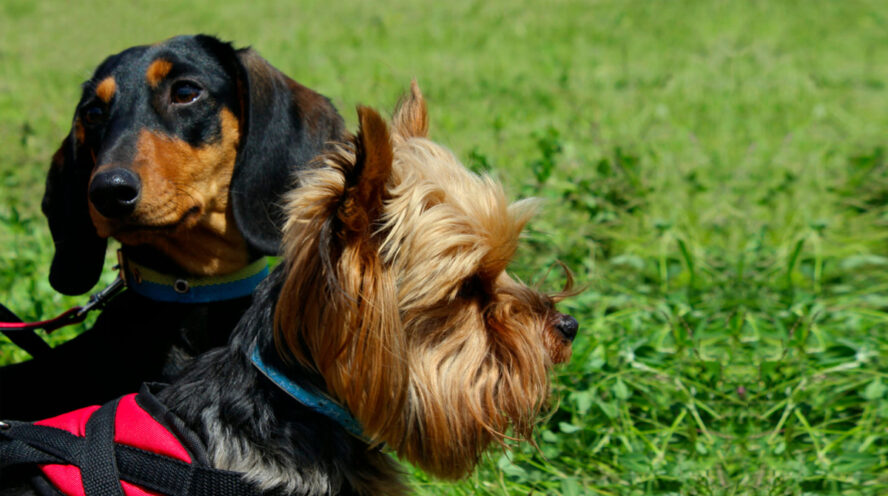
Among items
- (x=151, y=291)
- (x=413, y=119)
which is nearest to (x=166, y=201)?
(x=151, y=291)

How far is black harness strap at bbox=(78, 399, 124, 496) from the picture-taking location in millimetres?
2154

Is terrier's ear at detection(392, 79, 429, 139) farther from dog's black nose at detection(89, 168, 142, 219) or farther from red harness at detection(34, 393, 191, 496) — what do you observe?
red harness at detection(34, 393, 191, 496)

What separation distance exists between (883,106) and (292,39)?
777 cm

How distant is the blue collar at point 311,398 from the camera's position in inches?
93.9

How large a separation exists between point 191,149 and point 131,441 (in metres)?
1.43

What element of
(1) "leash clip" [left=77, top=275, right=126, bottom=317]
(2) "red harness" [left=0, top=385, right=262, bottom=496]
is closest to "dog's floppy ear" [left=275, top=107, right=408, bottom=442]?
(2) "red harness" [left=0, top=385, right=262, bottom=496]

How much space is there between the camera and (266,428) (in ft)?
7.84

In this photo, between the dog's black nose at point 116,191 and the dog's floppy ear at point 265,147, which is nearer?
the dog's black nose at point 116,191

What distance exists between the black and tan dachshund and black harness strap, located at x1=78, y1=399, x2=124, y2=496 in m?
0.87

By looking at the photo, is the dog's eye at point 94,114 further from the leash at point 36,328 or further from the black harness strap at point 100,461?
the black harness strap at point 100,461

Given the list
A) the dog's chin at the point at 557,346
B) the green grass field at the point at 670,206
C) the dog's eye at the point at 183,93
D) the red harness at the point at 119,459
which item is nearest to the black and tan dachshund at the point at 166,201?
the dog's eye at the point at 183,93

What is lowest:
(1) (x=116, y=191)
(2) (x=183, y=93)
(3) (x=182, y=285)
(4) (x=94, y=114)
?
(3) (x=182, y=285)

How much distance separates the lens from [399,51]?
1091 cm

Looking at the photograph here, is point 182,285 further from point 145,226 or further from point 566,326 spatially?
point 566,326
